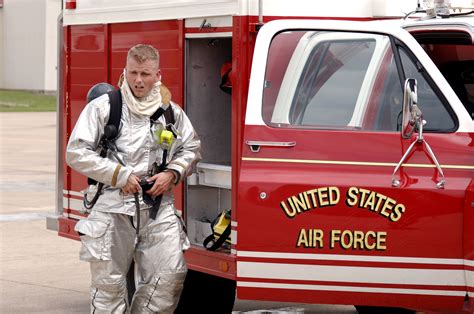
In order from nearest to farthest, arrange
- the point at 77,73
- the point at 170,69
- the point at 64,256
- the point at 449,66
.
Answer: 1. the point at 449,66
2. the point at 170,69
3. the point at 77,73
4. the point at 64,256

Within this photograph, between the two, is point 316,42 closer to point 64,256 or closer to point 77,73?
point 77,73

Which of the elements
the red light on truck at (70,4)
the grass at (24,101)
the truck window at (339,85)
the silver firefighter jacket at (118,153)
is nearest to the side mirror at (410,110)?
the truck window at (339,85)

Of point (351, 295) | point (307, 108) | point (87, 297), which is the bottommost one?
Answer: point (87, 297)

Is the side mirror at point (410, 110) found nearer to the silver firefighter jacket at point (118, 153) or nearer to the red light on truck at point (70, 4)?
the silver firefighter jacket at point (118, 153)

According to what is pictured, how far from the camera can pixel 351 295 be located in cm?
572

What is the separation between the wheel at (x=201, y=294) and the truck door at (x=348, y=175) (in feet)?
5.46

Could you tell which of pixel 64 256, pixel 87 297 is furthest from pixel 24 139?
pixel 87 297

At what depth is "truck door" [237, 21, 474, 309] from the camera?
18.3ft

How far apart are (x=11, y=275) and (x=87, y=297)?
1115 mm

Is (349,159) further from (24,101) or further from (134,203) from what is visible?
(24,101)

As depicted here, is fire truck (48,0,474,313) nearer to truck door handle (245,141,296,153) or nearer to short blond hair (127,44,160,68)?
truck door handle (245,141,296,153)

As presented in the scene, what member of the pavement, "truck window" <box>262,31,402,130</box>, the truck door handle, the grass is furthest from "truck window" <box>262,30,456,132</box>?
the grass

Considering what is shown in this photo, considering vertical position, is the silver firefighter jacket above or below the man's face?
below

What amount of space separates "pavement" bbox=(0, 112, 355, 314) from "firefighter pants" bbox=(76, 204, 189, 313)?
0.61 metres
